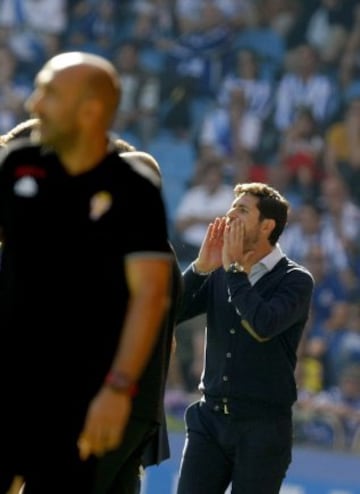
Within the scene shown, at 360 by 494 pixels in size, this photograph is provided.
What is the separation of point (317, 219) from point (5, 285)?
389 inches

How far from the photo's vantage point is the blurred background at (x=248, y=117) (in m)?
13.8

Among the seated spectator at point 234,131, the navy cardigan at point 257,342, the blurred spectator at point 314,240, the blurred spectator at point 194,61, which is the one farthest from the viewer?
the blurred spectator at point 194,61

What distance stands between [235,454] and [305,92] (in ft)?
27.8

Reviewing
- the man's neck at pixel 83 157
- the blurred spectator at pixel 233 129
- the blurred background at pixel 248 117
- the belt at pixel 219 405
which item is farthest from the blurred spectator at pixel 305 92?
the man's neck at pixel 83 157

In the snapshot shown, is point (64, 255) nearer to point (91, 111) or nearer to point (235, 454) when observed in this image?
point (91, 111)

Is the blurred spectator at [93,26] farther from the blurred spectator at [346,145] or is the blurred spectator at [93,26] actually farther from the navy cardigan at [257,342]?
the navy cardigan at [257,342]

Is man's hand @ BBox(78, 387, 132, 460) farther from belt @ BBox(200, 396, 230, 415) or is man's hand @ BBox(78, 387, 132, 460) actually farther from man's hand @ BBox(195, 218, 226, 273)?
man's hand @ BBox(195, 218, 226, 273)

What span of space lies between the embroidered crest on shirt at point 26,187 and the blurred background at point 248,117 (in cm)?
836

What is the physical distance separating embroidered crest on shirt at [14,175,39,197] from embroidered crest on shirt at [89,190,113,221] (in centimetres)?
18

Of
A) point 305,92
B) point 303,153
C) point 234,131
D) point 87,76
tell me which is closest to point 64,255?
point 87,76

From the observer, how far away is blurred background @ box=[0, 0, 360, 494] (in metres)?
13.8

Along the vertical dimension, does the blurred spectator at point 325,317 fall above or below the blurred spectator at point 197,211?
below

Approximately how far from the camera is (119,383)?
14.4 ft

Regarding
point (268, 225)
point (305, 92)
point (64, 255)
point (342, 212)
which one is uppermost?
point (305, 92)
